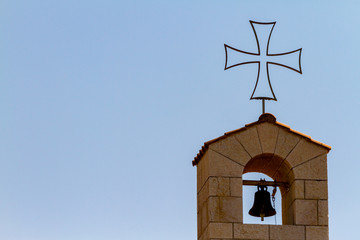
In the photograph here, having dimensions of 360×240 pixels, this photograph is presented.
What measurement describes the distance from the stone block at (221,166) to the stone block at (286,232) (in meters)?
1.10

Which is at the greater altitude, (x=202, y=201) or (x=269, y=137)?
(x=269, y=137)

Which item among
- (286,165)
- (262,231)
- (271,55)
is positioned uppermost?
(271,55)

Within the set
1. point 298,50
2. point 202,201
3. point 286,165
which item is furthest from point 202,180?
point 298,50

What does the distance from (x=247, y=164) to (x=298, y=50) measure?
7.28ft

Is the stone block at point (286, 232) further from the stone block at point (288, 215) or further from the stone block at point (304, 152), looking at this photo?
the stone block at point (304, 152)

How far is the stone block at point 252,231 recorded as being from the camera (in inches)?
649

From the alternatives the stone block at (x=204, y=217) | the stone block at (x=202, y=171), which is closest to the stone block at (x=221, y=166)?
the stone block at (x=202, y=171)

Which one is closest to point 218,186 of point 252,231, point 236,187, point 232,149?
point 236,187

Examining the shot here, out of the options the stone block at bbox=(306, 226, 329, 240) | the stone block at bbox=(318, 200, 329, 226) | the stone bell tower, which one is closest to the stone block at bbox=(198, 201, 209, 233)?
the stone bell tower

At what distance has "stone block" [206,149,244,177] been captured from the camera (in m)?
16.9

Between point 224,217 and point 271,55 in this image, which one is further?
point 271,55

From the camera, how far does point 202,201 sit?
17406 millimetres

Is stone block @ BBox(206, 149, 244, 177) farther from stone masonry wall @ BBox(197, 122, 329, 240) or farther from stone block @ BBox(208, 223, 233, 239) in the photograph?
stone block @ BBox(208, 223, 233, 239)

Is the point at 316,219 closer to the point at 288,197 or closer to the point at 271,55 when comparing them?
the point at 288,197
